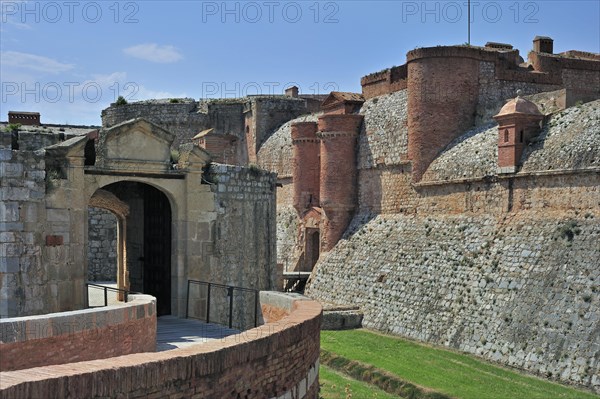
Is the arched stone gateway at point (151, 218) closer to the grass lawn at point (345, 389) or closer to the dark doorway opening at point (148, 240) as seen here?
the dark doorway opening at point (148, 240)

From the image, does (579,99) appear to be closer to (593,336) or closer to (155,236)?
(593,336)

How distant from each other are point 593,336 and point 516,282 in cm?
362

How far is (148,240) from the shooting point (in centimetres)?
1584

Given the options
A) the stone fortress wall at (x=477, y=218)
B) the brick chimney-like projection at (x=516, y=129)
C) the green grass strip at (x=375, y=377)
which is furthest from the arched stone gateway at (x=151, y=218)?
the brick chimney-like projection at (x=516, y=129)

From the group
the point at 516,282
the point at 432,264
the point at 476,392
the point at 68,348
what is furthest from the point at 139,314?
the point at 432,264

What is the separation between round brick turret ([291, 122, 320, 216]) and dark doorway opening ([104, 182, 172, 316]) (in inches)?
805

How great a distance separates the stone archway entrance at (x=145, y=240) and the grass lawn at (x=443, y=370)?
22.6 feet

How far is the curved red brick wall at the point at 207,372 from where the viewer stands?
602 cm

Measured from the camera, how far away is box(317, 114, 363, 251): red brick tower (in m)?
33.0

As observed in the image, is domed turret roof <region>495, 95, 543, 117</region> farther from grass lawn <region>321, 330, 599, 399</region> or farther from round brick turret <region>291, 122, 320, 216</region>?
round brick turret <region>291, 122, 320, 216</region>

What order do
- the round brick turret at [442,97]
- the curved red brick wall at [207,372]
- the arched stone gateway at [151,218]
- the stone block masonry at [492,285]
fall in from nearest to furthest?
the curved red brick wall at [207,372] → the arched stone gateway at [151,218] → the stone block masonry at [492,285] → the round brick turret at [442,97]

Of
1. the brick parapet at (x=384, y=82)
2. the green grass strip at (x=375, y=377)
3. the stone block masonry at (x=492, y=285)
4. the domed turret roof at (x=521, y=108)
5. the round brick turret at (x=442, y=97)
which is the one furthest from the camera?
the brick parapet at (x=384, y=82)

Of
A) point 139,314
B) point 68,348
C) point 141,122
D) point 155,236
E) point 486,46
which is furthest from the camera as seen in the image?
point 486,46

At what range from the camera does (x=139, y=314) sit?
1005 cm
